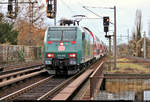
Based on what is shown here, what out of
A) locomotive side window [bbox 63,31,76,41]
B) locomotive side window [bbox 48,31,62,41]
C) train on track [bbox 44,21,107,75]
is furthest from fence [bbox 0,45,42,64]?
locomotive side window [bbox 63,31,76,41]

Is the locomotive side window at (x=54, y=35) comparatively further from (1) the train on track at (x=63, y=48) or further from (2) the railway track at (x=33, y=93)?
(2) the railway track at (x=33, y=93)

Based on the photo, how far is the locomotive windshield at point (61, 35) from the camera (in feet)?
52.0

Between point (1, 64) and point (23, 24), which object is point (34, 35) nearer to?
point (23, 24)

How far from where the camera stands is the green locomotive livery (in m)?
15.3

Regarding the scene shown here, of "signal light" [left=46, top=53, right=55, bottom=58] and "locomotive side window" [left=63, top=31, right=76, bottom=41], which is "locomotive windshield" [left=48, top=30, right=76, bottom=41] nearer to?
"locomotive side window" [left=63, top=31, right=76, bottom=41]

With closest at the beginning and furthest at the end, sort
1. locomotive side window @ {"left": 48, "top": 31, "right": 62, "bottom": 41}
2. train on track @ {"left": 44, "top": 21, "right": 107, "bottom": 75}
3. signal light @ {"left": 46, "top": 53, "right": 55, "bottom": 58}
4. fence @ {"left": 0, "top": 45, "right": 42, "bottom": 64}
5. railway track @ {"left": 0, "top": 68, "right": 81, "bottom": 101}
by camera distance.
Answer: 1. railway track @ {"left": 0, "top": 68, "right": 81, "bottom": 101}
2. train on track @ {"left": 44, "top": 21, "right": 107, "bottom": 75}
3. signal light @ {"left": 46, "top": 53, "right": 55, "bottom": 58}
4. locomotive side window @ {"left": 48, "top": 31, "right": 62, "bottom": 41}
5. fence @ {"left": 0, "top": 45, "right": 42, "bottom": 64}

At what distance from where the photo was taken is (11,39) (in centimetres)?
3328

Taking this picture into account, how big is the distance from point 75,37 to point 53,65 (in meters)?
2.12

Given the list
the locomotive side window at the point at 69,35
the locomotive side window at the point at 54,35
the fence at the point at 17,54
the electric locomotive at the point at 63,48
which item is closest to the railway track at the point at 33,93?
the electric locomotive at the point at 63,48

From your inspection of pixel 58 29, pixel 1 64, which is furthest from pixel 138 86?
pixel 1 64

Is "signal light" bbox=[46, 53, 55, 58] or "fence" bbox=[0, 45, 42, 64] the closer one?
"signal light" bbox=[46, 53, 55, 58]

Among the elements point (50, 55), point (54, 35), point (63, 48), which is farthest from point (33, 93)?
point (54, 35)

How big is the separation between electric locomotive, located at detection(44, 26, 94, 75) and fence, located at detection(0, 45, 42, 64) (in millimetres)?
11919

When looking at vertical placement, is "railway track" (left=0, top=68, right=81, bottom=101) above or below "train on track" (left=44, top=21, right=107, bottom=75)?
below
